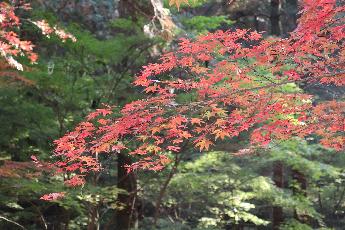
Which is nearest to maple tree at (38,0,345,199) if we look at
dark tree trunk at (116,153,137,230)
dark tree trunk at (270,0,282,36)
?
dark tree trunk at (116,153,137,230)

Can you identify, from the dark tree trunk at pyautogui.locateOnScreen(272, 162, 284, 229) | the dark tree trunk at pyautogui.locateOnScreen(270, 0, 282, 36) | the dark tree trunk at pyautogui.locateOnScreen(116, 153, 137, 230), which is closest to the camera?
the dark tree trunk at pyautogui.locateOnScreen(116, 153, 137, 230)

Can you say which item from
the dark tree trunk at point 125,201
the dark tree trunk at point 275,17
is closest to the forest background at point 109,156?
the dark tree trunk at point 125,201

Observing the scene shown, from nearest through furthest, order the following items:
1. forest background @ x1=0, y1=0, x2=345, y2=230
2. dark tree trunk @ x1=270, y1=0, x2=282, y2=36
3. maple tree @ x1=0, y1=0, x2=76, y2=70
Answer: maple tree @ x1=0, y1=0, x2=76, y2=70 → forest background @ x1=0, y1=0, x2=345, y2=230 → dark tree trunk @ x1=270, y1=0, x2=282, y2=36

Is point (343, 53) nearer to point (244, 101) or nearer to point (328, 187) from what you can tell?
point (244, 101)

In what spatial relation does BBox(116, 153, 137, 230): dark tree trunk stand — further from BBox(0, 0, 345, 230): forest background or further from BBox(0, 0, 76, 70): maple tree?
BBox(0, 0, 76, 70): maple tree

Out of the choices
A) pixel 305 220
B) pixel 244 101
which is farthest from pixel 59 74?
pixel 305 220

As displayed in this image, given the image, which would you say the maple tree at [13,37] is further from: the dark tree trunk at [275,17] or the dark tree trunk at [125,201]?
the dark tree trunk at [275,17]

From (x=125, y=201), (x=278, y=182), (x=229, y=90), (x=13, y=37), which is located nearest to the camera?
(x=13, y=37)

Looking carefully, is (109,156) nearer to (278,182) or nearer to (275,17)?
(278,182)

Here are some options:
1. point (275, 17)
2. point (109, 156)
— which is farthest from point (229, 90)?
point (275, 17)

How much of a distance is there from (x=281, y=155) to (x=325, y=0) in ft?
15.7

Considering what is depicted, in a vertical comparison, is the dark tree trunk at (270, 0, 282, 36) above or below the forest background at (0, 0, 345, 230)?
above

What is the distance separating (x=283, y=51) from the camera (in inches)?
174

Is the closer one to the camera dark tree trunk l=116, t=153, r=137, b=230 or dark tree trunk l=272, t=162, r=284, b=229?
dark tree trunk l=116, t=153, r=137, b=230
